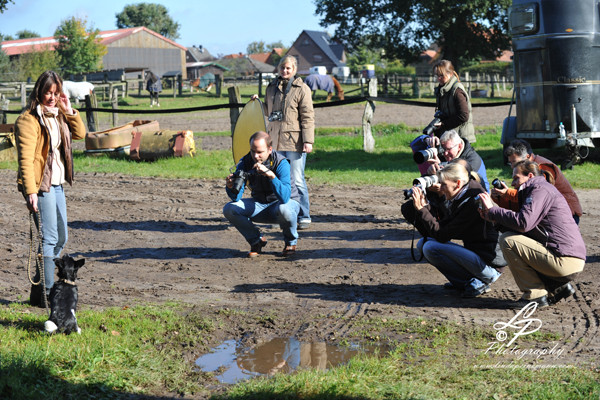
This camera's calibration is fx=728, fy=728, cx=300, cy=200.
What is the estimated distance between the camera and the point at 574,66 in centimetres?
1247

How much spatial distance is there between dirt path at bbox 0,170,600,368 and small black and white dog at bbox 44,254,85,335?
89 centimetres

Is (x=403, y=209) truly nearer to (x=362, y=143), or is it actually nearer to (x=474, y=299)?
(x=474, y=299)

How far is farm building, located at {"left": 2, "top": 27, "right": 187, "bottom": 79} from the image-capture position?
82.6 metres

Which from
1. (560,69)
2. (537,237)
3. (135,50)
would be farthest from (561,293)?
(135,50)

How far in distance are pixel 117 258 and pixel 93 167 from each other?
23.8 feet

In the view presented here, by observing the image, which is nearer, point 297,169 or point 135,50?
point 297,169

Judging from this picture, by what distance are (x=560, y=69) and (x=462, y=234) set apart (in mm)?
7435

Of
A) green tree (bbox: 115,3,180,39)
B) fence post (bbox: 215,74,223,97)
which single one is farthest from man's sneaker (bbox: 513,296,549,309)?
green tree (bbox: 115,3,180,39)

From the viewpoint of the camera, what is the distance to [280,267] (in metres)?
7.61

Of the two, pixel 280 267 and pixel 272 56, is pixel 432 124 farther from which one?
pixel 272 56

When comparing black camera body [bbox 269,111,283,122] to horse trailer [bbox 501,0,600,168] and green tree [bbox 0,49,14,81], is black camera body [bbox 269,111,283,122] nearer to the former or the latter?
horse trailer [bbox 501,0,600,168]

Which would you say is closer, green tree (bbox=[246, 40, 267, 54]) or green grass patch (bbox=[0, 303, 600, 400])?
green grass patch (bbox=[0, 303, 600, 400])

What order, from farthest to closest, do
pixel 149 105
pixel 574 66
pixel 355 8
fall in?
pixel 355 8 → pixel 149 105 → pixel 574 66

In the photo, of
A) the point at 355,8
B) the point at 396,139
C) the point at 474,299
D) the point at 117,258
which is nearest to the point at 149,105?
the point at 355,8
